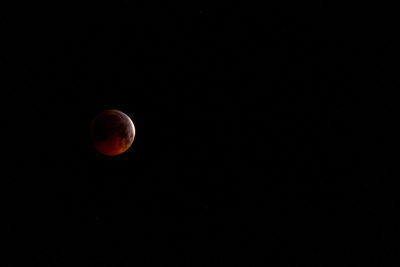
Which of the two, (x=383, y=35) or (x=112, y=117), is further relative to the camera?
(x=383, y=35)

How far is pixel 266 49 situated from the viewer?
198 centimetres

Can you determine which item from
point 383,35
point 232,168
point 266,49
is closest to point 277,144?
point 232,168

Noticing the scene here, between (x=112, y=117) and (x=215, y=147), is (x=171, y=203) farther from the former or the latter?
(x=112, y=117)

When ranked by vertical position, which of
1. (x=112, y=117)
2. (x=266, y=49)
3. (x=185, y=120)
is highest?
(x=266, y=49)

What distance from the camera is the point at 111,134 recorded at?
152 centimetres

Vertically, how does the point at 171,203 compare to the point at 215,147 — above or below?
below

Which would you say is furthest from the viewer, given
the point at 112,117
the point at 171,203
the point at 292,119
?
the point at 292,119

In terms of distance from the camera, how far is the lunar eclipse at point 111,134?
59.8 inches

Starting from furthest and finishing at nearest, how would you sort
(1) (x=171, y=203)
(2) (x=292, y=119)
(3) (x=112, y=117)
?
(2) (x=292, y=119) → (1) (x=171, y=203) → (3) (x=112, y=117)

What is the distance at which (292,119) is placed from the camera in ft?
6.61

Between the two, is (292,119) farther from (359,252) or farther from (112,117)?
(112,117)

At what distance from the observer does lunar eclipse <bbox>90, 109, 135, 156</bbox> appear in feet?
4.99

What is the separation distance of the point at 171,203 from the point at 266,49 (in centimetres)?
90

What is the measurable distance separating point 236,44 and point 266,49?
0.16 m
